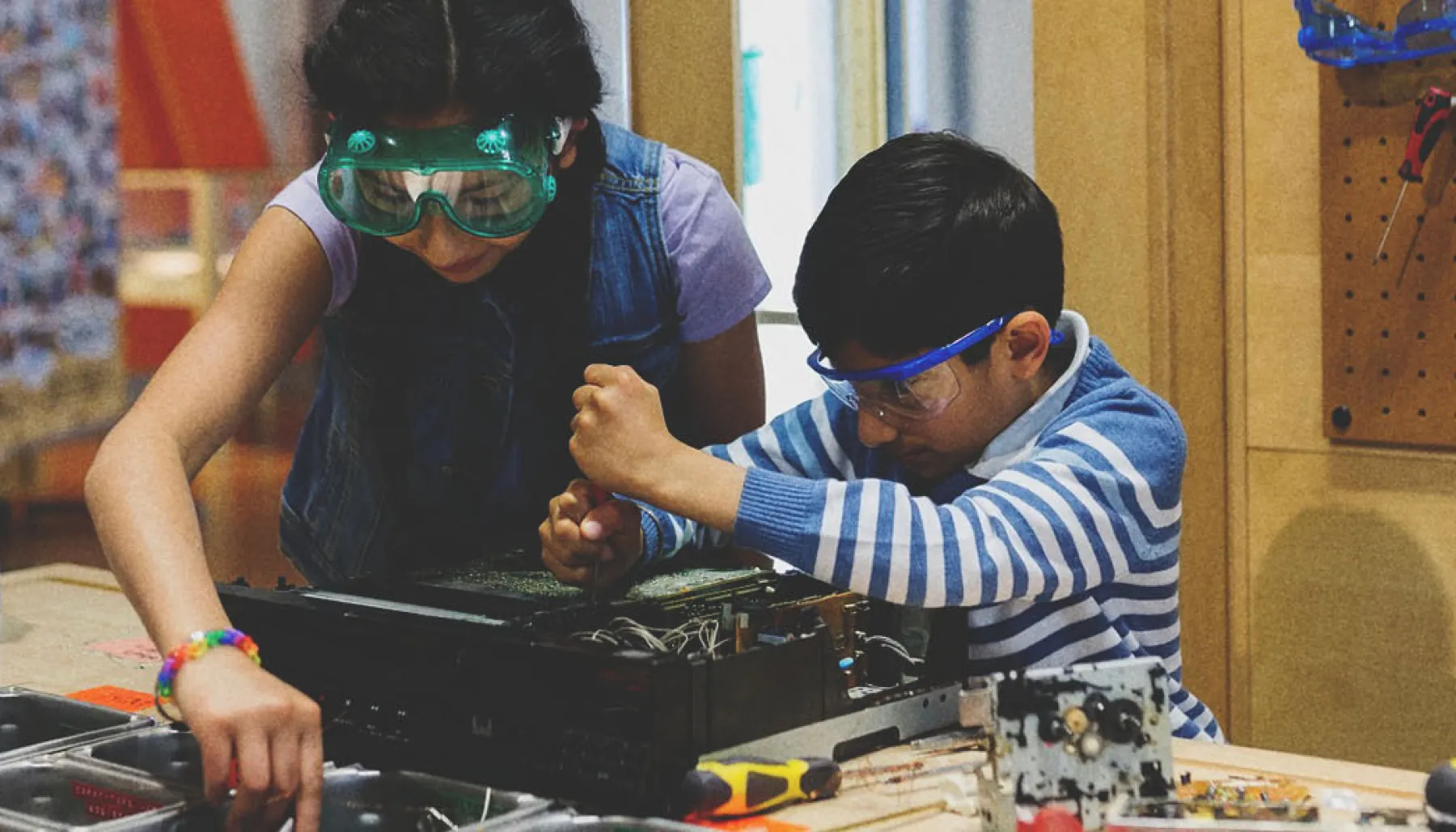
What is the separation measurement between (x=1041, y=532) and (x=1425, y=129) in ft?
3.00

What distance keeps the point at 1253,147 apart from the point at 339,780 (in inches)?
59.4

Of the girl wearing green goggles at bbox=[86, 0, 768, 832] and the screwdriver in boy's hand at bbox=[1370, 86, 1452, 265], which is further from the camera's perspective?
the screwdriver in boy's hand at bbox=[1370, 86, 1452, 265]

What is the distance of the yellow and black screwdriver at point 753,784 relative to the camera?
3.75ft

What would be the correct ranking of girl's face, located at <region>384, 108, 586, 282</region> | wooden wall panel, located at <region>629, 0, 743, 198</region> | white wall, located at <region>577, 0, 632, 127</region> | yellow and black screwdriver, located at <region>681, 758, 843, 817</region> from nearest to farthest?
yellow and black screwdriver, located at <region>681, 758, 843, 817</region>, girl's face, located at <region>384, 108, 586, 282</region>, wooden wall panel, located at <region>629, 0, 743, 198</region>, white wall, located at <region>577, 0, 632, 127</region>

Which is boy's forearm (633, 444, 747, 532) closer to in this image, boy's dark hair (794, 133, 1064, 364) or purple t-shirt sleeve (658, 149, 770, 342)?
boy's dark hair (794, 133, 1064, 364)

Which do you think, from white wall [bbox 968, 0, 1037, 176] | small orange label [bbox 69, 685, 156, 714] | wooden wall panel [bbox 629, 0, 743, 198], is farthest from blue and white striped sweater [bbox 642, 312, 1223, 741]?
wooden wall panel [bbox 629, 0, 743, 198]

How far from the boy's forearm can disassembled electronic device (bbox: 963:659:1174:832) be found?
0.35m

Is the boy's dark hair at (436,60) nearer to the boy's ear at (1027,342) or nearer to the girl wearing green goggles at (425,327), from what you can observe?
the girl wearing green goggles at (425,327)

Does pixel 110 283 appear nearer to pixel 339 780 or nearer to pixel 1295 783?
pixel 339 780

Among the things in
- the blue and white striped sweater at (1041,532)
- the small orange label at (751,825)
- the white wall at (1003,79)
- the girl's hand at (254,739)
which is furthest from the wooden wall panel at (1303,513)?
the girl's hand at (254,739)

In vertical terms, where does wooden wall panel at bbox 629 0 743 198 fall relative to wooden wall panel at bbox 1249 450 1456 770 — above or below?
above

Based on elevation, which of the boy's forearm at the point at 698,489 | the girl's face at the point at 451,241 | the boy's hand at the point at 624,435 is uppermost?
the girl's face at the point at 451,241

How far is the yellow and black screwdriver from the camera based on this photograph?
1.14 meters

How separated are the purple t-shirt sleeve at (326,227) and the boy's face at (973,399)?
527 millimetres
